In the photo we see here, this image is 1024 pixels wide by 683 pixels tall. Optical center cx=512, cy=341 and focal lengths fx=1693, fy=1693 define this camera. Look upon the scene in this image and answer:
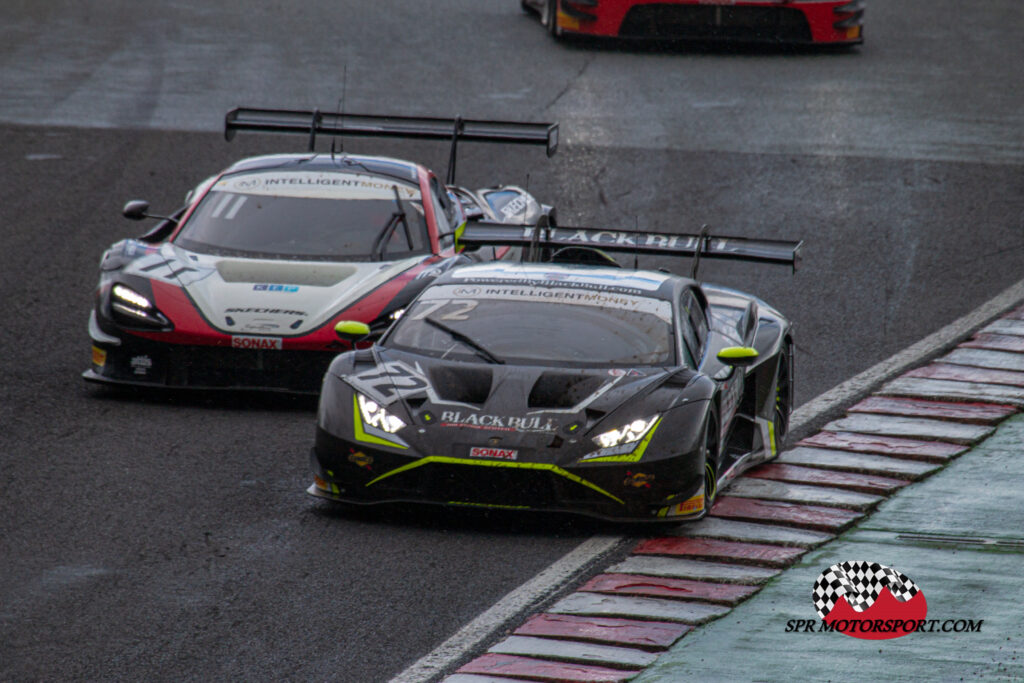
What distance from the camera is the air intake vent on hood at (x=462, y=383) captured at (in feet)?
24.2

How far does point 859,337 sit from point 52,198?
762 centimetres

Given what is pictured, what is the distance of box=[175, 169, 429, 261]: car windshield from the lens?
10.6m

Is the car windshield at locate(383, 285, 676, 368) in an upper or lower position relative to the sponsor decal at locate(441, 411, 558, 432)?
upper

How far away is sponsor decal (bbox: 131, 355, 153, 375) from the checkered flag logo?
4457 millimetres

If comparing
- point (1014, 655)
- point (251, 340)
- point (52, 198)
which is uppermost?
point (1014, 655)

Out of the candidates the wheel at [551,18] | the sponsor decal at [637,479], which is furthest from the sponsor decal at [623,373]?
the wheel at [551,18]

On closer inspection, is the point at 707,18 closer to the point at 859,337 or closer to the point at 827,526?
the point at 859,337

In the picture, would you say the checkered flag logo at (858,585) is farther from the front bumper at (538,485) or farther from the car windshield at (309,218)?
the car windshield at (309,218)

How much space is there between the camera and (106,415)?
9219 millimetres

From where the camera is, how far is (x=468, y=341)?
25.5 feet

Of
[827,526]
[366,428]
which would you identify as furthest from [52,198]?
[827,526]

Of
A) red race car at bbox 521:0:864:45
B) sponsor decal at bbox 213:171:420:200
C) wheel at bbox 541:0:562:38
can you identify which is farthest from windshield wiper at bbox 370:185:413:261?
wheel at bbox 541:0:562:38

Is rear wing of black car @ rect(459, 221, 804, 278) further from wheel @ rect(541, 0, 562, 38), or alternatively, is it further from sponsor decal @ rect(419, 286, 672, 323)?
wheel @ rect(541, 0, 562, 38)

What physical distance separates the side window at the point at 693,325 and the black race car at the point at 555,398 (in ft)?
0.04
